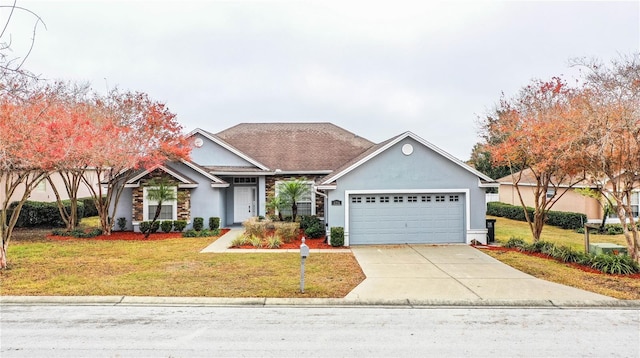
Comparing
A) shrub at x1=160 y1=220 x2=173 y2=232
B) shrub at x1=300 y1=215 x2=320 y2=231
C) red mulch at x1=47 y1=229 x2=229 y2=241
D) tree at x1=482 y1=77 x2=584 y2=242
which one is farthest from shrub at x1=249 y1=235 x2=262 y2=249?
tree at x1=482 y1=77 x2=584 y2=242

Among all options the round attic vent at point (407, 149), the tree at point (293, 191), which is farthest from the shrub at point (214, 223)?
the round attic vent at point (407, 149)

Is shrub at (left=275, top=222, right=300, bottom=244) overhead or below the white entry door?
below

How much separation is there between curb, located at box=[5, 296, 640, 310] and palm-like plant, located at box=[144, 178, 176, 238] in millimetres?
9046

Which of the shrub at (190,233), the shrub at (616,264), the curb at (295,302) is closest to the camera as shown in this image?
the curb at (295,302)

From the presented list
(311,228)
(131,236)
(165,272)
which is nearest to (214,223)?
(131,236)

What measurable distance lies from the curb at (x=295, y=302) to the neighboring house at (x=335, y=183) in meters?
7.34

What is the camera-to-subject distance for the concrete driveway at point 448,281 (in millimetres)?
8375

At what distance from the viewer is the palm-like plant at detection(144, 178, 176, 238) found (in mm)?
17047

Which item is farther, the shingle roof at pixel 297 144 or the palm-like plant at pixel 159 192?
the shingle roof at pixel 297 144

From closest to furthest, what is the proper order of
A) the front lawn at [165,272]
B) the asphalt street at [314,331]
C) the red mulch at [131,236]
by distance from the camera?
1. the asphalt street at [314,331]
2. the front lawn at [165,272]
3. the red mulch at [131,236]

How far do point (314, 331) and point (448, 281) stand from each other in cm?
476

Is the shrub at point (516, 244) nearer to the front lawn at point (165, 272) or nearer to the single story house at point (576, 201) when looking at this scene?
the single story house at point (576, 201)

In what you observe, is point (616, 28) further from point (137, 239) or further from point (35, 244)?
point (35, 244)

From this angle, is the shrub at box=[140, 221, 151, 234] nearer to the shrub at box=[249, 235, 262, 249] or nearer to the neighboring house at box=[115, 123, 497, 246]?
the neighboring house at box=[115, 123, 497, 246]
